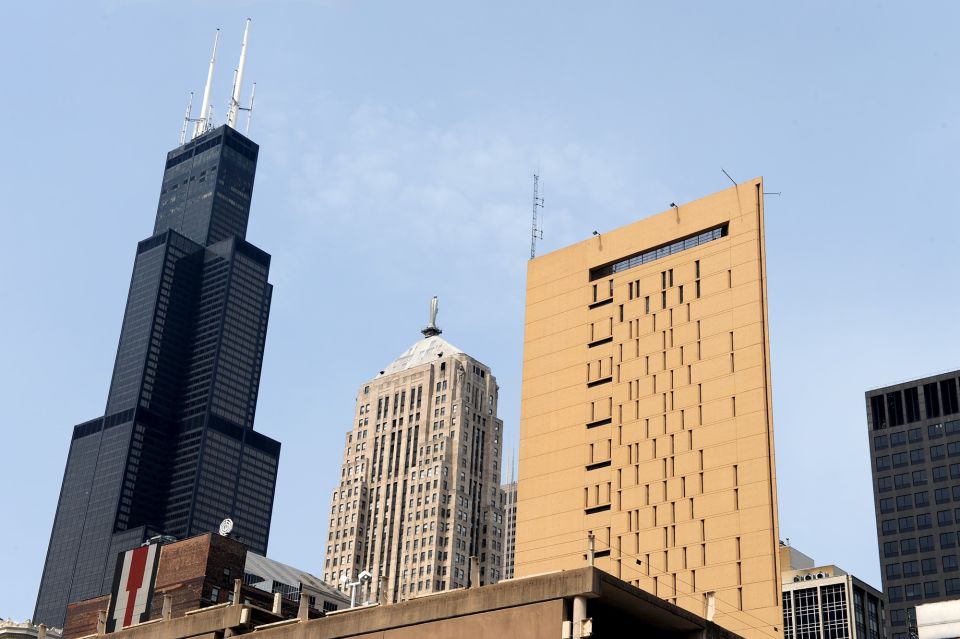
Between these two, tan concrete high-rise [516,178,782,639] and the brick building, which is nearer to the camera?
tan concrete high-rise [516,178,782,639]

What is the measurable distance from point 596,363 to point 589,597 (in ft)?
352

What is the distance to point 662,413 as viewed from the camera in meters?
149

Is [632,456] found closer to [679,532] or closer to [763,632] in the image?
[679,532]

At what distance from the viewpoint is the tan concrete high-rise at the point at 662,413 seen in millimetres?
135375

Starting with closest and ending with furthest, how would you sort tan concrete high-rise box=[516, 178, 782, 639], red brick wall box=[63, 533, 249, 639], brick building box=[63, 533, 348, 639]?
tan concrete high-rise box=[516, 178, 782, 639], brick building box=[63, 533, 348, 639], red brick wall box=[63, 533, 249, 639]

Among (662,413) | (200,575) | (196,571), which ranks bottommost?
(200,575)

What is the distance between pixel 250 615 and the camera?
65.1 m

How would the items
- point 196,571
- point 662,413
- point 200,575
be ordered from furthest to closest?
1. point 196,571
2. point 200,575
3. point 662,413

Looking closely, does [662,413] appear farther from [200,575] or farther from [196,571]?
[196,571]

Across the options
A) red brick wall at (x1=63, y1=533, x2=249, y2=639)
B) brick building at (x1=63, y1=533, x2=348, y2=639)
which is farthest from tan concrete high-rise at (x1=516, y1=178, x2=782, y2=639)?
red brick wall at (x1=63, y1=533, x2=249, y2=639)

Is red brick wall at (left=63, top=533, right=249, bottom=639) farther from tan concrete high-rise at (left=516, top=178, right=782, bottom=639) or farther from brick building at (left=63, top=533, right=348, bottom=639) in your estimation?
tan concrete high-rise at (left=516, top=178, right=782, bottom=639)

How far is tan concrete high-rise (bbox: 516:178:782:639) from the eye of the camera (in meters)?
135

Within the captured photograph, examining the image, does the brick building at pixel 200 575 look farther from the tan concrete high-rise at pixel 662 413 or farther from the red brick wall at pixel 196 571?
the tan concrete high-rise at pixel 662 413

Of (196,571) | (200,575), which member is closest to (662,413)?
(200,575)
